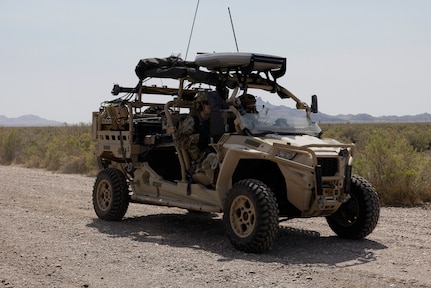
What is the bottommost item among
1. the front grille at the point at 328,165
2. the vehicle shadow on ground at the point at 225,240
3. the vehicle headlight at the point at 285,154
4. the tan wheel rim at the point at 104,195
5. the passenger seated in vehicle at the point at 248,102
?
the vehicle shadow on ground at the point at 225,240

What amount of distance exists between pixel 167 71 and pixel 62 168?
1207 cm

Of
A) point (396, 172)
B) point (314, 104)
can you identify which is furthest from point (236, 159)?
point (396, 172)

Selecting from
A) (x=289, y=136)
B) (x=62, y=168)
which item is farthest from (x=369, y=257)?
(x=62, y=168)

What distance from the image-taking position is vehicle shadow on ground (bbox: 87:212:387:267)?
24.9 feet

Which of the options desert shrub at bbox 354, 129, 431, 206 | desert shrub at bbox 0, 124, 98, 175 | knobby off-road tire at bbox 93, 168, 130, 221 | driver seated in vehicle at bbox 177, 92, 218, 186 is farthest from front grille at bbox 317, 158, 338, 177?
desert shrub at bbox 0, 124, 98, 175

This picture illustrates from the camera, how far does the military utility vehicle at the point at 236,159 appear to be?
7816 mm

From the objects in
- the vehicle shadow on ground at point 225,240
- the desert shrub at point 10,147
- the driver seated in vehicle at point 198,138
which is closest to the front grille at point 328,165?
the vehicle shadow on ground at point 225,240

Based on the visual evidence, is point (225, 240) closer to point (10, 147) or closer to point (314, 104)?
point (314, 104)

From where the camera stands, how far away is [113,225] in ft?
32.7

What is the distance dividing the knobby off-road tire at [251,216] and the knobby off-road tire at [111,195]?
2737mm

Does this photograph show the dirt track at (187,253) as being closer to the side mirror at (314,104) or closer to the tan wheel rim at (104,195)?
the tan wheel rim at (104,195)

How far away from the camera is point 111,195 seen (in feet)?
34.0

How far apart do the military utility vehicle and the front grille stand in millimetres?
13

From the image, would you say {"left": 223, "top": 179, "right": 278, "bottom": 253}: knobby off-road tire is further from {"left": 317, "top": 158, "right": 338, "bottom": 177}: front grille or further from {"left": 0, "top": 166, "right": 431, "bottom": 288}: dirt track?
{"left": 317, "top": 158, "right": 338, "bottom": 177}: front grille
